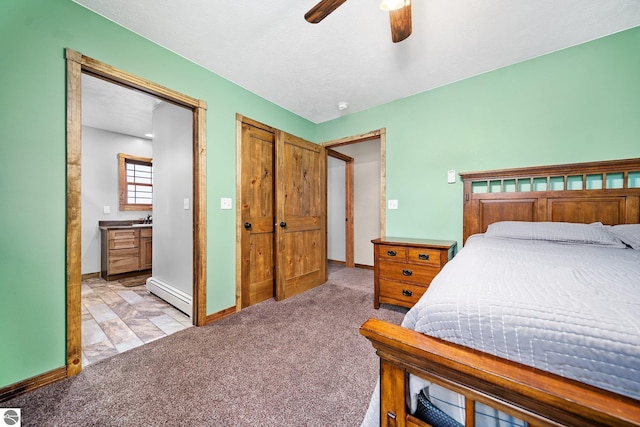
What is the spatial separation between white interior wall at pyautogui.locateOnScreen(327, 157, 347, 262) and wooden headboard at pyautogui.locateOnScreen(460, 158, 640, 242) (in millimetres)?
2532

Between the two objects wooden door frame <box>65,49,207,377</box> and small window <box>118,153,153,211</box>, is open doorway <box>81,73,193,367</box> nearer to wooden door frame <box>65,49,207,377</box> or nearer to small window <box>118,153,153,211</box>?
small window <box>118,153,153,211</box>

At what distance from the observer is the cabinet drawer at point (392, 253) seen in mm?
2258

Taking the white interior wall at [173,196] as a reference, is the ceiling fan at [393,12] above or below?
above

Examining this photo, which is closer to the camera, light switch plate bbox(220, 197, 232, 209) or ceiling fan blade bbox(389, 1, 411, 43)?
ceiling fan blade bbox(389, 1, 411, 43)

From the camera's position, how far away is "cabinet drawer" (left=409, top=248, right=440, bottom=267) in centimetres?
209

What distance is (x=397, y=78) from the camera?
235 centimetres

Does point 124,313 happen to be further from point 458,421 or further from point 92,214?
point 458,421

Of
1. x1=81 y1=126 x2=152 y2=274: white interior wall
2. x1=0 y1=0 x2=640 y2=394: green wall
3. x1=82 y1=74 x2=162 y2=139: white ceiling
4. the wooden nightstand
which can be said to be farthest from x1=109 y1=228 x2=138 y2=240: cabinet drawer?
the wooden nightstand

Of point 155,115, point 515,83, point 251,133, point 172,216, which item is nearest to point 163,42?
point 251,133

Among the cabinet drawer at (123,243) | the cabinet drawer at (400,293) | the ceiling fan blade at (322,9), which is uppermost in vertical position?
the ceiling fan blade at (322,9)

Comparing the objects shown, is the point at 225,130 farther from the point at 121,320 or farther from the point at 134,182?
the point at 134,182
